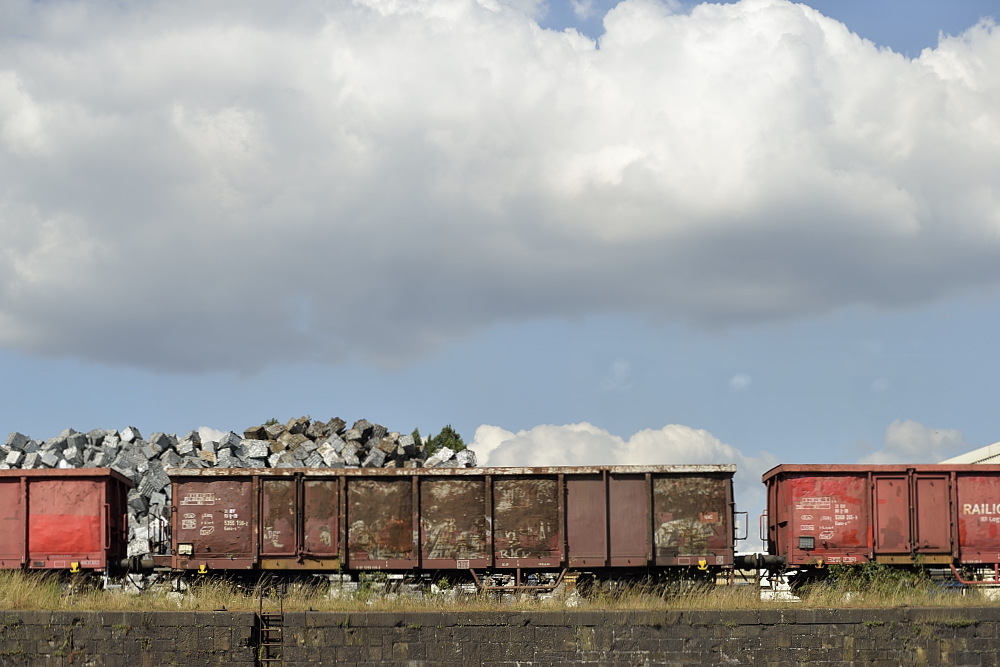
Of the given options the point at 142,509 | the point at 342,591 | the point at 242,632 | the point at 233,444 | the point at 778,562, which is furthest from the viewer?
the point at 233,444

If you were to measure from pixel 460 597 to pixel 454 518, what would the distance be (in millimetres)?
2000

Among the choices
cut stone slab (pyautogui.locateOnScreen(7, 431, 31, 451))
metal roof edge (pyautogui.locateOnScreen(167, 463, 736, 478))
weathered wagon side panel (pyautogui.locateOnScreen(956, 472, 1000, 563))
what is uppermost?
cut stone slab (pyautogui.locateOnScreen(7, 431, 31, 451))

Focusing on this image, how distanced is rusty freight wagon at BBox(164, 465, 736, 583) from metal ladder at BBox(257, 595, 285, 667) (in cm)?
307

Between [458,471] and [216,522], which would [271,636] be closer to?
[216,522]

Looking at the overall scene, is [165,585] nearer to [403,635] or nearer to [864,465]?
[403,635]

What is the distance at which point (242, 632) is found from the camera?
13.1 m

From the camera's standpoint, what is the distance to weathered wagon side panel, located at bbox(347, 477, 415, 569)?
54.6 feet

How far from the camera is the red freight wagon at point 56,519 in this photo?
17125mm

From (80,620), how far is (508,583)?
22.4ft

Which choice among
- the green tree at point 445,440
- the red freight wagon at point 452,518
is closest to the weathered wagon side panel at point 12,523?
the red freight wagon at point 452,518

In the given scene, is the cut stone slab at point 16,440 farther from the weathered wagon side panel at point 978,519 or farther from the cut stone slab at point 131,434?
the weathered wagon side panel at point 978,519

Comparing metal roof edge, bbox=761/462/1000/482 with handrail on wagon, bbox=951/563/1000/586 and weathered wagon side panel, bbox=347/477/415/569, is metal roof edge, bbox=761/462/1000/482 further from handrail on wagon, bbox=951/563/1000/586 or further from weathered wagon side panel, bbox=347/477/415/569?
weathered wagon side panel, bbox=347/477/415/569

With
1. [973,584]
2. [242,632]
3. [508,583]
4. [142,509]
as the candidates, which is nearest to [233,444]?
[142,509]

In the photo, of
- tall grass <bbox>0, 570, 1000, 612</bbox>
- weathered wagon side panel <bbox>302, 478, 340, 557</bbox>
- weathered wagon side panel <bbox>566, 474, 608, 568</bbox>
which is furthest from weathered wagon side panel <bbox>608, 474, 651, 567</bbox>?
weathered wagon side panel <bbox>302, 478, 340, 557</bbox>
